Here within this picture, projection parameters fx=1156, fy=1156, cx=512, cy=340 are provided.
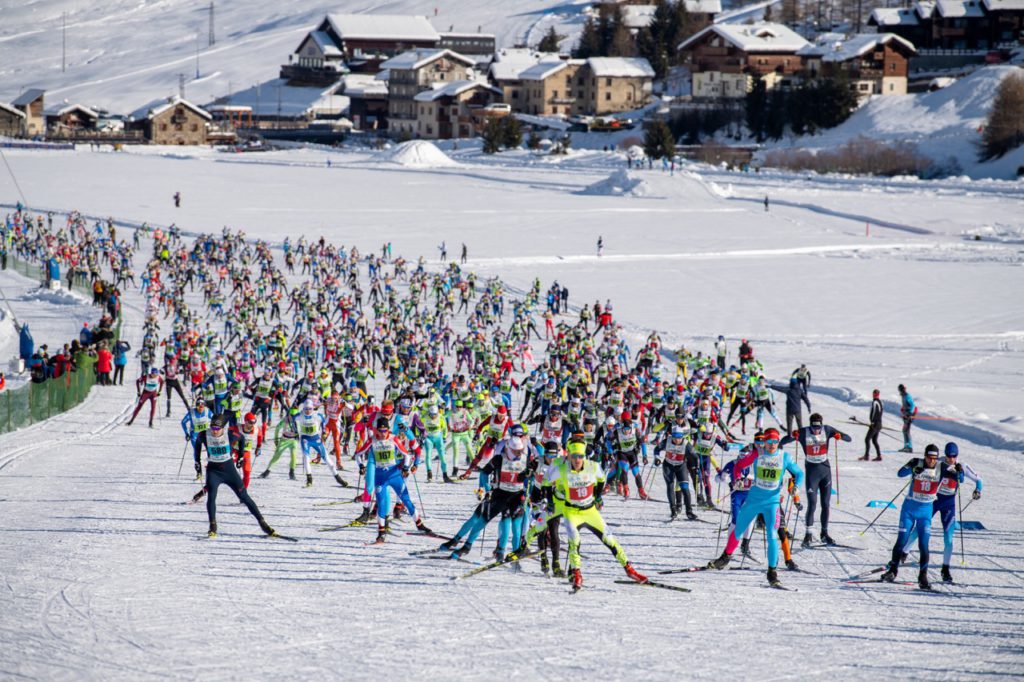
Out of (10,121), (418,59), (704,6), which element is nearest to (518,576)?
(418,59)

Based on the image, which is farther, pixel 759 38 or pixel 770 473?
pixel 759 38

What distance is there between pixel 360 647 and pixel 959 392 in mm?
19587

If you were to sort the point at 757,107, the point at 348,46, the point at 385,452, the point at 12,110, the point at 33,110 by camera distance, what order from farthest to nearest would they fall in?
the point at 348,46 < the point at 33,110 < the point at 12,110 < the point at 757,107 < the point at 385,452

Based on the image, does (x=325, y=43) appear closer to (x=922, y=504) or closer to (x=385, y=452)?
(x=385, y=452)

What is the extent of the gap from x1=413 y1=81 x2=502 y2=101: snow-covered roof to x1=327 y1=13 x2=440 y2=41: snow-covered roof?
34.9 m

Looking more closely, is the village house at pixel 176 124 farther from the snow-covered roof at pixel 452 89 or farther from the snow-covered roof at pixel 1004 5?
the snow-covered roof at pixel 1004 5

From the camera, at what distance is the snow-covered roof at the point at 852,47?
325 feet

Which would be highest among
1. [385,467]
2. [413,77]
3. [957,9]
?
[957,9]

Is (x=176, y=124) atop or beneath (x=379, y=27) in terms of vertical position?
beneath

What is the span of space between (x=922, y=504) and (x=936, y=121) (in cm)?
8305

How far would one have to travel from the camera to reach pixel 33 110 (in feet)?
415

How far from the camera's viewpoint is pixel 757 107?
315ft

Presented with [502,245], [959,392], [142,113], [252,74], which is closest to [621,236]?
[502,245]

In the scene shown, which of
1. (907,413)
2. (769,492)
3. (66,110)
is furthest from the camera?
(66,110)
